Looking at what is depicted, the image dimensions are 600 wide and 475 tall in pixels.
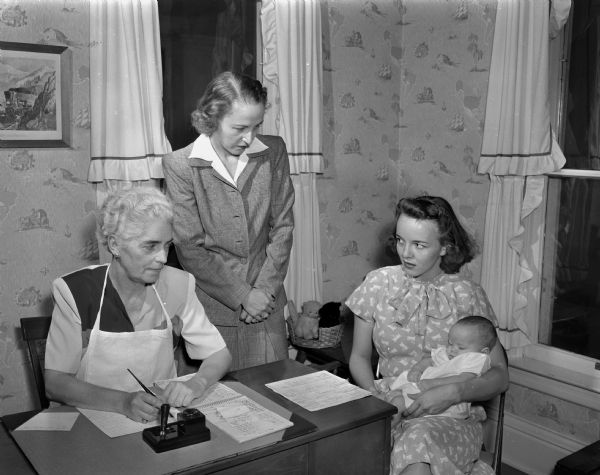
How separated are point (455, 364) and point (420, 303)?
28cm

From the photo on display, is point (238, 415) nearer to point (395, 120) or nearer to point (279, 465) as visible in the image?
point (279, 465)

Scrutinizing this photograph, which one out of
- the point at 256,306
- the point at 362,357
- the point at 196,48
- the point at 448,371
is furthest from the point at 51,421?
the point at 196,48

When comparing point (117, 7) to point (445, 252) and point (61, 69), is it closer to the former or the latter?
point (61, 69)

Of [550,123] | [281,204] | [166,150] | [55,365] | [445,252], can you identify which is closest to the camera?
[55,365]

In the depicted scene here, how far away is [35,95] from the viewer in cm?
300

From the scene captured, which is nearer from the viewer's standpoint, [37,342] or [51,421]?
→ [51,421]

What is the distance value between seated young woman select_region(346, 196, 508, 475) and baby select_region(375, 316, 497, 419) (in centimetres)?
4

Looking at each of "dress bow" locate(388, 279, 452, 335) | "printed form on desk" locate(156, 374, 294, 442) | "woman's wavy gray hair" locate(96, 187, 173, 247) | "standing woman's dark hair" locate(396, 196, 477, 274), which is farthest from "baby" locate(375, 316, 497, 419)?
"woman's wavy gray hair" locate(96, 187, 173, 247)

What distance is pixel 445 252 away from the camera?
2605 millimetres

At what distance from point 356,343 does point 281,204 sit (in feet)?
2.24

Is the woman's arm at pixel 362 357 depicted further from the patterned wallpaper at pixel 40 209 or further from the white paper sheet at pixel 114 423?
the patterned wallpaper at pixel 40 209

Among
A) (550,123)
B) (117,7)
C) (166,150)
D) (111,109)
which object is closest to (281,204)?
(166,150)

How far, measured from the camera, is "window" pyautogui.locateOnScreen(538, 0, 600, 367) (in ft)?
11.4

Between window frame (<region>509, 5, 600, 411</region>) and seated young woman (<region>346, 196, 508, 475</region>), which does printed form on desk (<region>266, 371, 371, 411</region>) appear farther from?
window frame (<region>509, 5, 600, 411</region>)
